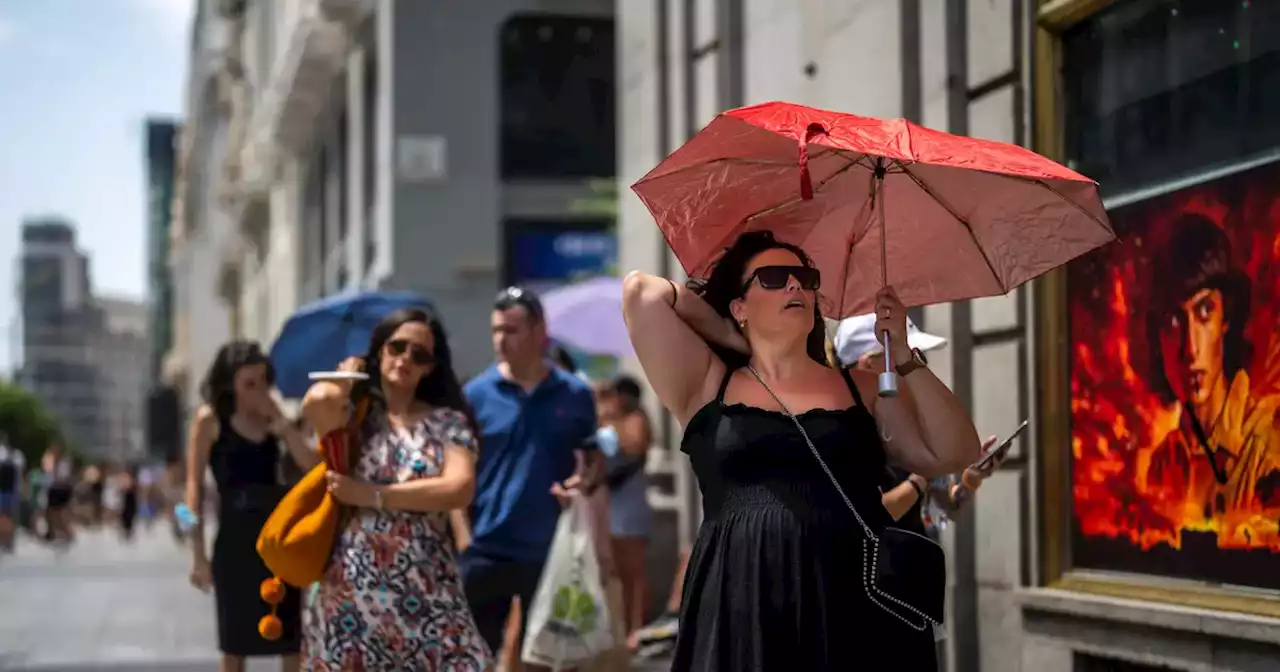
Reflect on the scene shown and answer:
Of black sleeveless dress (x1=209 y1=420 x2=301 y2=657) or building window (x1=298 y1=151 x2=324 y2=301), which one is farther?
building window (x1=298 y1=151 x2=324 y2=301)

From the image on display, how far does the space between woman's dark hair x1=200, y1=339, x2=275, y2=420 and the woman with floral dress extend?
1.95 metres

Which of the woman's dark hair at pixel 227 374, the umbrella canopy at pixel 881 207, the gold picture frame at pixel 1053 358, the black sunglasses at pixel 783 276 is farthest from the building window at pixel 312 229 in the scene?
the black sunglasses at pixel 783 276

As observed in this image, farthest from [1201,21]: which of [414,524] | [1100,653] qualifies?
[414,524]

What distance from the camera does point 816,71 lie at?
991 cm

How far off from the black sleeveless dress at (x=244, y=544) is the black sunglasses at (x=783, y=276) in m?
3.55

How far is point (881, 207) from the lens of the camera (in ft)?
14.9

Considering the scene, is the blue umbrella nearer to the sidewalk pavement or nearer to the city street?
the sidewalk pavement

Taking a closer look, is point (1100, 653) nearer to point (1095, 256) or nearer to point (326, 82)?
point (1095, 256)

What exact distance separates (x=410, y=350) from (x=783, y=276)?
6.15 ft

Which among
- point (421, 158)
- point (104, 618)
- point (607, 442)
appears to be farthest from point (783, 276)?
point (421, 158)

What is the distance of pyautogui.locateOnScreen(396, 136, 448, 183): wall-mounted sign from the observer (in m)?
23.1

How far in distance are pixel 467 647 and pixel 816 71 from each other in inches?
204

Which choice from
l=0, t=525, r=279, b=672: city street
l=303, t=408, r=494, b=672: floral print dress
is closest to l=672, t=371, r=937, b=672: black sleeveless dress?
l=303, t=408, r=494, b=672: floral print dress

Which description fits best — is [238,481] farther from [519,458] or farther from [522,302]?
[522,302]
